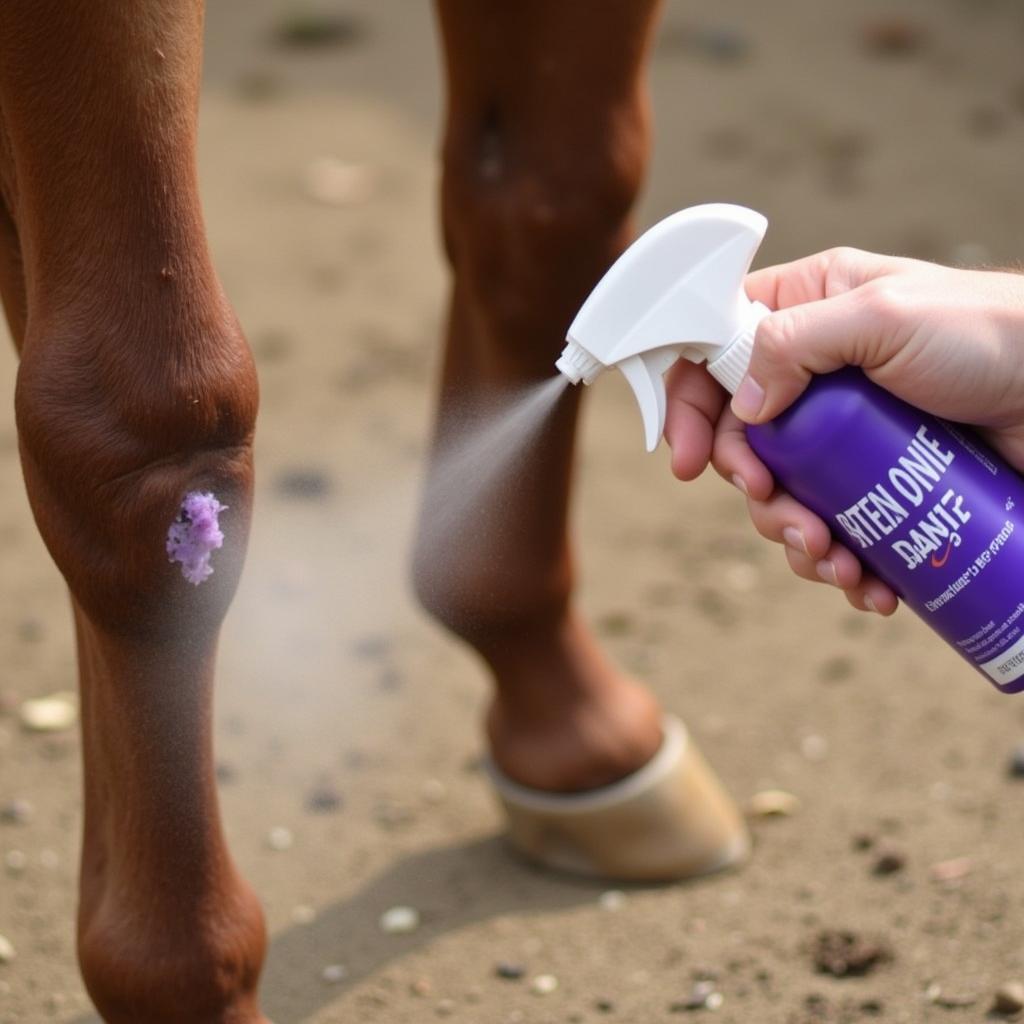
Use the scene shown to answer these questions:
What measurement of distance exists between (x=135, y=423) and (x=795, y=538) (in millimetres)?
445

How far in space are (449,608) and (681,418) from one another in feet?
1.19

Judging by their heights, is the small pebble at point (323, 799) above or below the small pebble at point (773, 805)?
below

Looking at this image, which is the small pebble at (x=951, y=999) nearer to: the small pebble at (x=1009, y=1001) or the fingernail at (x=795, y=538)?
the small pebble at (x=1009, y=1001)

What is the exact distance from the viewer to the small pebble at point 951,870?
4.93 feet

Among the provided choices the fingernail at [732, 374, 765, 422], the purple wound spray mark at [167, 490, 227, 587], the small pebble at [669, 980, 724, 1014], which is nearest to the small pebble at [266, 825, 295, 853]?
the small pebble at [669, 980, 724, 1014]

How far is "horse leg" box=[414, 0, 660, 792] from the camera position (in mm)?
1328

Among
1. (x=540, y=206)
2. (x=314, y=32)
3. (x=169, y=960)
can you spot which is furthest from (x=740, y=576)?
(x=314, y=32)

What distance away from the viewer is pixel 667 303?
3.45ft

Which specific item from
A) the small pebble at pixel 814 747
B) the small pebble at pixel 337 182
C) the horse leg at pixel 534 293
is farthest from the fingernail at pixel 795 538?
the small pebble at pixel 337 182

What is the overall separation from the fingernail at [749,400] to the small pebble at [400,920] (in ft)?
2.18

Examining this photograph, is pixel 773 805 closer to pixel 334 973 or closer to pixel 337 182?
pixel 334 973

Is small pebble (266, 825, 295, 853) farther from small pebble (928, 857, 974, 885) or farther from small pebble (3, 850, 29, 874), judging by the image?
small pebble (928, 857, 974, 885)

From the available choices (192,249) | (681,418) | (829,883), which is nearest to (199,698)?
(192,249)

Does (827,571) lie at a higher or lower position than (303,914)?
higher
